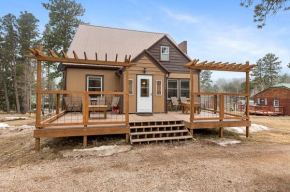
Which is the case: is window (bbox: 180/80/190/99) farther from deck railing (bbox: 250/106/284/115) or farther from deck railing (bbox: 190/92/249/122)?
deck railing (bbox: 250/106/284/115)

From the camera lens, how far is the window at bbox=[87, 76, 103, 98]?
8227 millimetres

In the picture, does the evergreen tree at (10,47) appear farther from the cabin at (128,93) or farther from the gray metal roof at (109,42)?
the gray metal roof at (109,42)

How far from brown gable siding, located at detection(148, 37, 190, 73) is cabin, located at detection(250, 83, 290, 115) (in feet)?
46.0

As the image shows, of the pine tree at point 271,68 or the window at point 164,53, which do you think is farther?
the pine tree at point 271,68

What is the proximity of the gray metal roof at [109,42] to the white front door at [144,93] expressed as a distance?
1994 millimetres

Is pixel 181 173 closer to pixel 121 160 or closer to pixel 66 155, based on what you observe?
pixel 121 160

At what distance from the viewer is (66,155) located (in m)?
4.08

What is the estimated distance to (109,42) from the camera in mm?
10281

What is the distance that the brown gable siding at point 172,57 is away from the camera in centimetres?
940

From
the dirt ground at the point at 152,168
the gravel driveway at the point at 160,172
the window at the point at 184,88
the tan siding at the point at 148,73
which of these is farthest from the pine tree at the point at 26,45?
the gravel driveway at the point at 160,172

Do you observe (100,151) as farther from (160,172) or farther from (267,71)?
(267,71)

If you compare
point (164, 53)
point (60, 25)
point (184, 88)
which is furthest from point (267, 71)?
point (60, 25)

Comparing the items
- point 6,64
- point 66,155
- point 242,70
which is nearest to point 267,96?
point 242,70

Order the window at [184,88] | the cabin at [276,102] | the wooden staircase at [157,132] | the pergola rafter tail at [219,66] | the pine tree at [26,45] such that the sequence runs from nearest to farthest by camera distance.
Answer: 1. the wooden staircase at [157,132]
2. the pergola rafter tail at [219,66]
3. the window at [184,88]
4. the cabin at [276,102]
5. the pine tree at [26,45]
